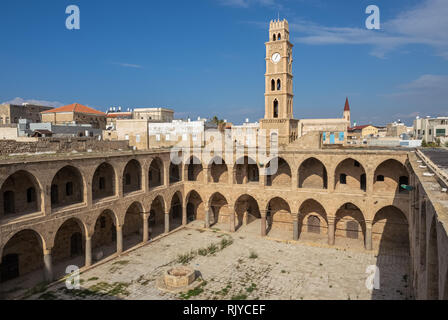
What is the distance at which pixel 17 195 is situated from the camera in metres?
20.9

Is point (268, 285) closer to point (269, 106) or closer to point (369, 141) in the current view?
point (269, 106)

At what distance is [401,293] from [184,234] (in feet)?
57.8

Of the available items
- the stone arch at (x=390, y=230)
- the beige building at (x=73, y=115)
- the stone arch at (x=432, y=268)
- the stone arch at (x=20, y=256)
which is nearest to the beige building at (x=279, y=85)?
the stone arch at (x=390, y=230)

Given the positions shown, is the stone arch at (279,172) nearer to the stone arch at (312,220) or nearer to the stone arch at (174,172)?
the stone arch at (312,220)

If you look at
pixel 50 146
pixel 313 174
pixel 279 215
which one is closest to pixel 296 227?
pixel 279 215

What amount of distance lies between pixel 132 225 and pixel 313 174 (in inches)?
673

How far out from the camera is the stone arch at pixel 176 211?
33062 millimetres

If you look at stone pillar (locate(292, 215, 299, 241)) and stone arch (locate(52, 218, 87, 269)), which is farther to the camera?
stone pillar (locate(292, 215, 299, 241))

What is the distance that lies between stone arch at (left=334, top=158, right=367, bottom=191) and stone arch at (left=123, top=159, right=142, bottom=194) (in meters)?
17.3

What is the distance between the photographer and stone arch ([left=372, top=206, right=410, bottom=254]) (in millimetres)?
26609

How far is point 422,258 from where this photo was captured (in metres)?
13.7

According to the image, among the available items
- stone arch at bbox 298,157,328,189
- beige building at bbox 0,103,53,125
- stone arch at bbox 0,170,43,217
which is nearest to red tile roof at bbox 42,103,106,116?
beige building at bbox 0,103,53,125

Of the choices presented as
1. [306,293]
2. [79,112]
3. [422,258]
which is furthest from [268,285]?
[79,112]

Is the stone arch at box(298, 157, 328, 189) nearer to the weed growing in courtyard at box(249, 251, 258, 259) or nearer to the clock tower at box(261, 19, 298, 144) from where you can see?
the clock tower at box(261, 19, 298, 144)
